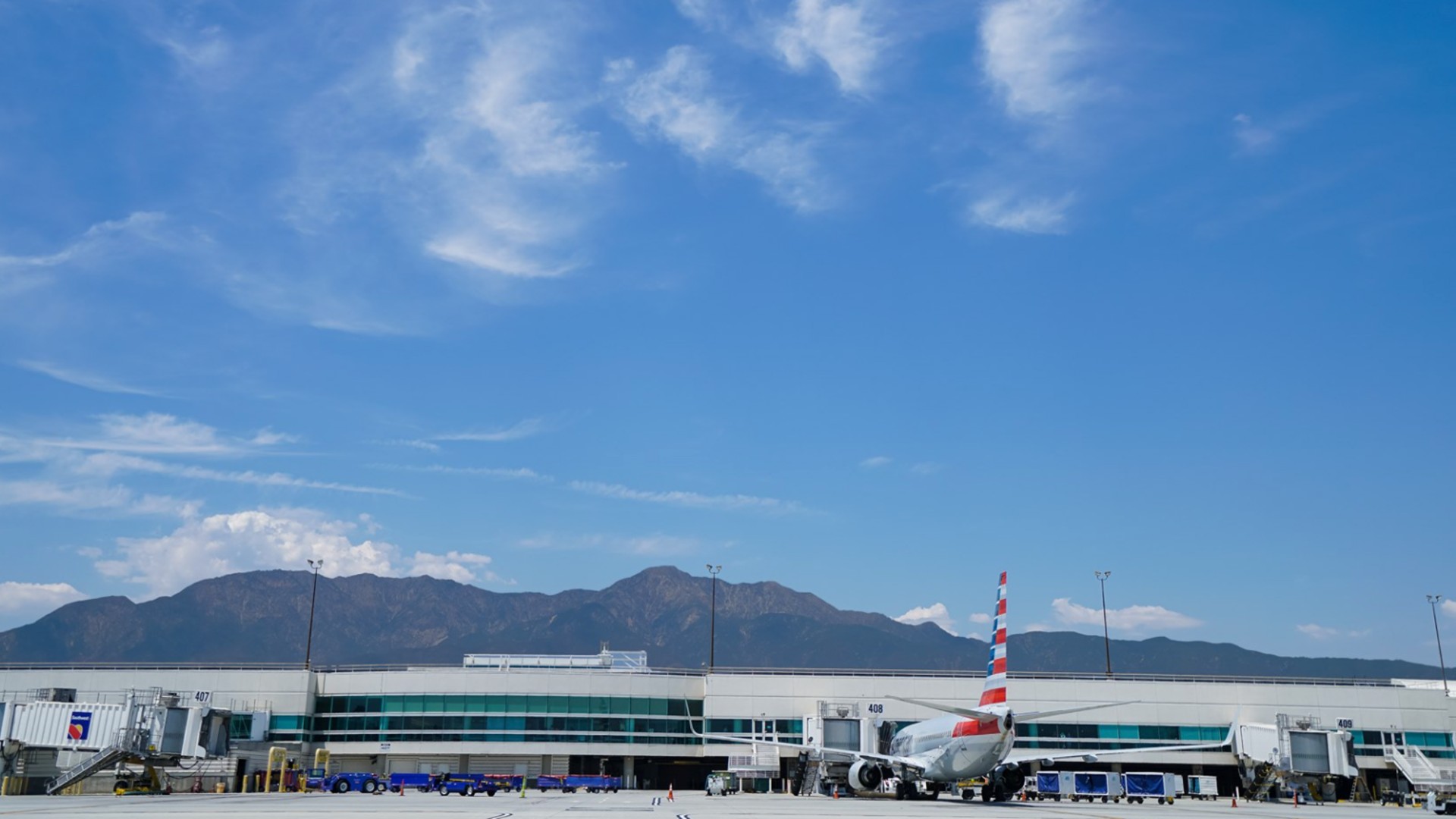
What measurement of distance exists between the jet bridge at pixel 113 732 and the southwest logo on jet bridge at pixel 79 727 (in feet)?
0.17

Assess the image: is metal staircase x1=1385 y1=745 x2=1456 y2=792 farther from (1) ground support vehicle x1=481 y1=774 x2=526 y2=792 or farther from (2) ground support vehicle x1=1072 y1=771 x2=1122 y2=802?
(1) ground support vehicle x1=481 y1=774 x2=526 y2=792

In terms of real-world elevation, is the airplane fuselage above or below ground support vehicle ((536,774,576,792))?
above

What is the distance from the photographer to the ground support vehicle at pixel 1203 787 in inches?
3553

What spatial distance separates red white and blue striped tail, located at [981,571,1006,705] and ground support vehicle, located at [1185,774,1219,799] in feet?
134

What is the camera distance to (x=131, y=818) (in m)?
37.7

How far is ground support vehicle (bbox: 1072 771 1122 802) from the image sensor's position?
8362cm

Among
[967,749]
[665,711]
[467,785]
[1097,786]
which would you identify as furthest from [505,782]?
[1097,786]

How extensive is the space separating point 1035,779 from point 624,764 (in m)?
35.4

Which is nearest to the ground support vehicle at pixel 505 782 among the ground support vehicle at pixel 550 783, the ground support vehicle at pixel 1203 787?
the ground support vehicle at pixel 550 783

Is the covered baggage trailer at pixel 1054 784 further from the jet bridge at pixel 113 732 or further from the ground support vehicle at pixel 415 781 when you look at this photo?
the jet bridge at pixel 113 732

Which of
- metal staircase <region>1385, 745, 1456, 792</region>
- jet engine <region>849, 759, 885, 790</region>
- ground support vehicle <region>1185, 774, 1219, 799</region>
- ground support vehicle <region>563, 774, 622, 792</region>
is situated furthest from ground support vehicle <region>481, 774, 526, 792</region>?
metal staircase <region>1385, 745, 1456, 792</region>

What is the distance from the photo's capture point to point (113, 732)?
75000mm

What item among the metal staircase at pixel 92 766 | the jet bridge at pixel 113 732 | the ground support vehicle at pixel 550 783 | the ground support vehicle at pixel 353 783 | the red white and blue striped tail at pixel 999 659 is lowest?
the ground support vehicle at pixel 550 783

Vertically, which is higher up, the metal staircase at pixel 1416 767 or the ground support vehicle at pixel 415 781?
the metal staircase at pixel 1416 767
